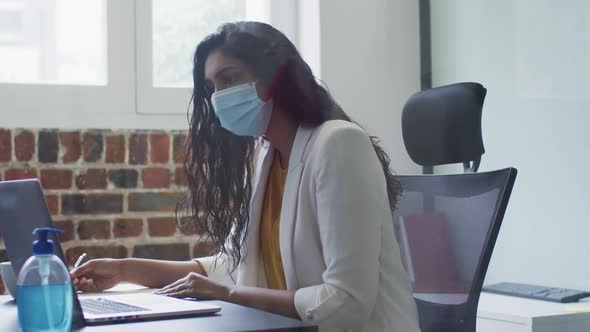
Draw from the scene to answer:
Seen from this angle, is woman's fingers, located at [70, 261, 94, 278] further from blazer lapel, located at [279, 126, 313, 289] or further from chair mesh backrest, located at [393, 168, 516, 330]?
chair mesh backrest, located at [393, 168, 516, 330]

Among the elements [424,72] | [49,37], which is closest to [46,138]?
[49,37]

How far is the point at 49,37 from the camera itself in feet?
9.55

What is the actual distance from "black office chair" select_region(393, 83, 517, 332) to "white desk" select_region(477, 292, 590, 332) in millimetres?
253

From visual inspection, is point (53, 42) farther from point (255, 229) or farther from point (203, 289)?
point (203, 289)

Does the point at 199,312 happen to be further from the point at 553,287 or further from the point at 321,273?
the point at 553,287

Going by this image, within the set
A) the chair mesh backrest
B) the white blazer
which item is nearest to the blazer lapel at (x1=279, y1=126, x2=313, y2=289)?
the white blazer

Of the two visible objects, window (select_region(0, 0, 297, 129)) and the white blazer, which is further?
window (select_region(0, 0, 297, 129))

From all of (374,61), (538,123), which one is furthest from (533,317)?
(374,61)

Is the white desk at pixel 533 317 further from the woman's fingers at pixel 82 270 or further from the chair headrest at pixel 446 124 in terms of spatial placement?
the woman's fingers at pixel 82 270

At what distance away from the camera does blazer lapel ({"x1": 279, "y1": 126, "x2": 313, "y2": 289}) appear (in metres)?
1.69

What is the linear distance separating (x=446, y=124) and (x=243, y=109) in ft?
1.49

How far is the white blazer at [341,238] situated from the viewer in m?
1.54

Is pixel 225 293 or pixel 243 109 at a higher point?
pixel 243 109

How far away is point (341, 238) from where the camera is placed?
155 cm
